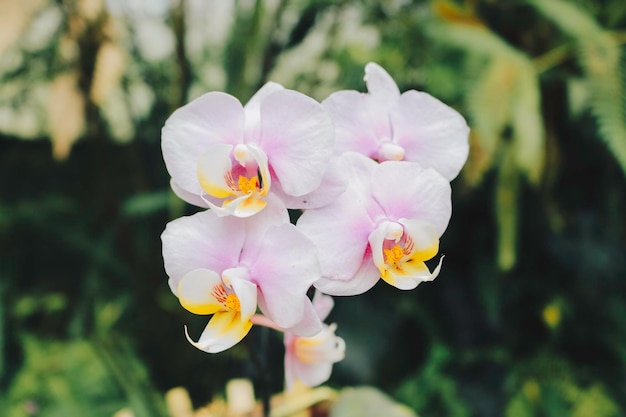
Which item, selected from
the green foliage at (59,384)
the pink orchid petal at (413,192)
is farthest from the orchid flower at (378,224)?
the green foliage at (59,384)

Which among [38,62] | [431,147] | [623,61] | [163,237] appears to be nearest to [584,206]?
[623,61]

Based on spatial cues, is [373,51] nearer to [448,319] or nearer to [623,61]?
[623,61]

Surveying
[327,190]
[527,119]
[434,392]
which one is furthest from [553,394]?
[327,190]

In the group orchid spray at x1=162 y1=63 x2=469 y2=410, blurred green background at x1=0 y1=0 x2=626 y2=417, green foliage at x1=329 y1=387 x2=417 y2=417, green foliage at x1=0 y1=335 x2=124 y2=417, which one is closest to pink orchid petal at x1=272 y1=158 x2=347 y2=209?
orchid spray at x1=162 y1=63 x2=469 y2=410

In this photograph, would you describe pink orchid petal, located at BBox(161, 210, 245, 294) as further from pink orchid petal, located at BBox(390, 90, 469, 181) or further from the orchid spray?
pink orchid petal, located at BBox(390, 90, 469, 181)

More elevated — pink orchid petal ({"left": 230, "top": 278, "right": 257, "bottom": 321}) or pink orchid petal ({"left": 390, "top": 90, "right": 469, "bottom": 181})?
pink orchid petal ({"left": 390, "top": 90, "right": 469, "bottom": 181})

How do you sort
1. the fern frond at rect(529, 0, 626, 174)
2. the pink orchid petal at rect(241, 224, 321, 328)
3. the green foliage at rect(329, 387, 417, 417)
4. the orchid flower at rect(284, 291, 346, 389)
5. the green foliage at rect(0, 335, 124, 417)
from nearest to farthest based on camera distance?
the pink orchid petal at rect(241, 224, 321, 328) < the orchid flower at rect(284, 291, 346, 389) < the green foliage at rect(329, 387, 417, 417) < the fern frond at rect(529, 0, 626, 174) < the green foliage at rect(0, 335, 124, 417)

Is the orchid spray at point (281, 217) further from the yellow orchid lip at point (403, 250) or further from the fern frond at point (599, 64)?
the fern frond at point (599, 64)
